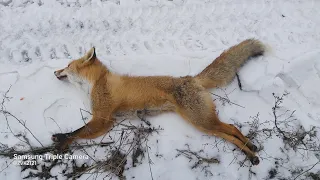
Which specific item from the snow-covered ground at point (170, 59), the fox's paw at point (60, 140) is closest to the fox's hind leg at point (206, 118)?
the snow-covered ground at point (170, 59)

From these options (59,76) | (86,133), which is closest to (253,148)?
(86,133)

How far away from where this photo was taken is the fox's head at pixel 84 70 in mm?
5277

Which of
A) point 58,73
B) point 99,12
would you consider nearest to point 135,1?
point 99,12

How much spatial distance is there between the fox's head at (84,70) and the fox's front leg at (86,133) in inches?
32.2

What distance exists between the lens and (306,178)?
470 centimetres

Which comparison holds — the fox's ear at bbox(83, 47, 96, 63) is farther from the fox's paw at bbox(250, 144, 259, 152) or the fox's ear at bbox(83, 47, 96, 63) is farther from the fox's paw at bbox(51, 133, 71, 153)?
the fox's paw at bbox(250, 144, 259, 152)

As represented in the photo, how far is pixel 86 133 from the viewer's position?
4.75 meters

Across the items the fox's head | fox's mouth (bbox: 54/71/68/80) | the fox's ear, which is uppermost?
the fox's ear

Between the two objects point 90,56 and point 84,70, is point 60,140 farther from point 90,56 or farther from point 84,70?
point 90,56

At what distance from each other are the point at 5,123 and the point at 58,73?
1181mm

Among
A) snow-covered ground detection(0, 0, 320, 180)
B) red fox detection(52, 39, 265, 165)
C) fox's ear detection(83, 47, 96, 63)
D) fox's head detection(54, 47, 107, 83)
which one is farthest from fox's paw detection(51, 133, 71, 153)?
fox's ear detection(83, 47, 96, 63)

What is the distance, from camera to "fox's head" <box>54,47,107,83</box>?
528 cm

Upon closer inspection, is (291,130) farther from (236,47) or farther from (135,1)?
(135,1)

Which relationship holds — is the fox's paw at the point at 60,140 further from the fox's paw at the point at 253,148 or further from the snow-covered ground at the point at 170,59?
the fox's paw at the point at 253,148
